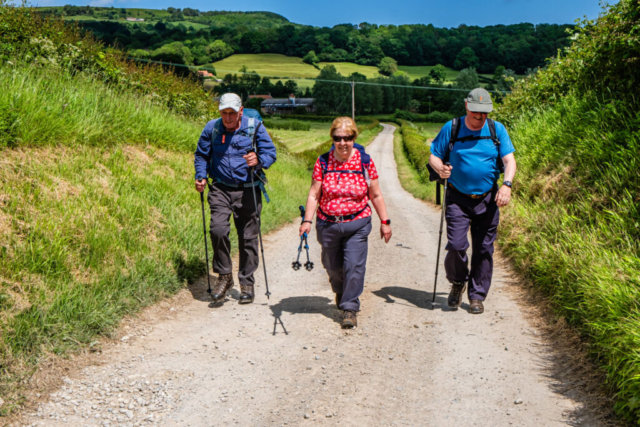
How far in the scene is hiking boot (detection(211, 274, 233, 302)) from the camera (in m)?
6.42

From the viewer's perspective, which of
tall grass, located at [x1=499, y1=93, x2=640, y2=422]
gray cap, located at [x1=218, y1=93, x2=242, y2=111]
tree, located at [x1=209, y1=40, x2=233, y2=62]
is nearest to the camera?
tall grass, located at [x1=499, y1=93, x2=640, y2=422]

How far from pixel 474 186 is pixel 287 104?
11583 cm

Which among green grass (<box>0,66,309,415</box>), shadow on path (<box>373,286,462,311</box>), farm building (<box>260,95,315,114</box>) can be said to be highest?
green grass (<box>0,66,309,415</box>)

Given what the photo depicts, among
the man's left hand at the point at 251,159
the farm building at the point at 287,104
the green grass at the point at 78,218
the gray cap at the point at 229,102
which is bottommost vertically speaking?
the farm building at the point at 287,104

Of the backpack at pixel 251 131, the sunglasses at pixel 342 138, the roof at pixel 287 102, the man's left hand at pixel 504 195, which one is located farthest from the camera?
the roof at pixel 287 102

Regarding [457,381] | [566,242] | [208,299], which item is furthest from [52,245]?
[566,242]

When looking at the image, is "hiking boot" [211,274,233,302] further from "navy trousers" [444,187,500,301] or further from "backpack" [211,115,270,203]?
"navy trousers" [444,187,500,301]

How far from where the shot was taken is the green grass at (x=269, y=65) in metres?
123

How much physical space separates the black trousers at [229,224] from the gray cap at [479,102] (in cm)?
258

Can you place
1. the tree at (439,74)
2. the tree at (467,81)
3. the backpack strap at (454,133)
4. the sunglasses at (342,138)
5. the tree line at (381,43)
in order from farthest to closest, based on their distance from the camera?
the tree at (439,74) → the tree line at (381,43) → the tree at (467,81) → the backpack strap at (454,133) → the sunglasses at (342,138)

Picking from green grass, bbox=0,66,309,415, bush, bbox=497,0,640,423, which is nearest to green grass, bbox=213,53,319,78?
green grass, bbox=0,66,309,415

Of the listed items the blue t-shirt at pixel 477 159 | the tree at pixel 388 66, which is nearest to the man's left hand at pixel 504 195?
the blue t-shirt at pixel 477 159

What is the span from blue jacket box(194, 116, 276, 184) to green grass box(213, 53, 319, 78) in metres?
114

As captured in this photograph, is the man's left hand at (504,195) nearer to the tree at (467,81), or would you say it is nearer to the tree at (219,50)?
the tree at (467,81)
